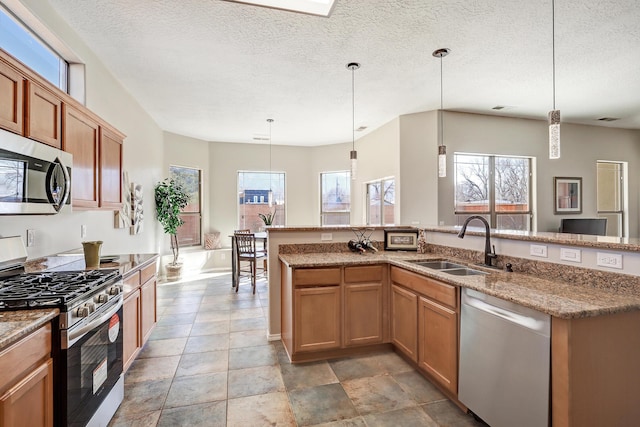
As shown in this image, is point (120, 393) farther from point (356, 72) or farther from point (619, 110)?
point (619, 110)

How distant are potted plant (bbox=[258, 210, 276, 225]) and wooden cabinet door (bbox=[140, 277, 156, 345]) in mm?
3621

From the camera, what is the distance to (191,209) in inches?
254

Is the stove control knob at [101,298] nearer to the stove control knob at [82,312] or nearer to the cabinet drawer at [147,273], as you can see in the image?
the stove control knob at [82,312]

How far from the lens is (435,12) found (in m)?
2.42

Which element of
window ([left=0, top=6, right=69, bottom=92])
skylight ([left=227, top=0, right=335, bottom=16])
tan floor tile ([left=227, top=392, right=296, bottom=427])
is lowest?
tan floor tile ([left=227, top=392, right=296, bottom=427])

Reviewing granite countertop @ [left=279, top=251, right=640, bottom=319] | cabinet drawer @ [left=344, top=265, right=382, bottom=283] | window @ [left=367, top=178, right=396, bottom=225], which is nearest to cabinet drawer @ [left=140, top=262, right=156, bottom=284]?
granite countertop @ [left=279, top=251, right=640, bottom=319]

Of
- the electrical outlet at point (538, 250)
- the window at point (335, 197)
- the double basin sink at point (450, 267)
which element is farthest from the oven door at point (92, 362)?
the window at point (335, 197)

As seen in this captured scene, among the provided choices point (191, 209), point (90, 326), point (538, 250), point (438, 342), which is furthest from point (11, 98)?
point (191, 209)

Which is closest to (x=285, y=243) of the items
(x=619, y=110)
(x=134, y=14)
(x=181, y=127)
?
(x=134, y=14)

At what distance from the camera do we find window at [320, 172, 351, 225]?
23.5 ft

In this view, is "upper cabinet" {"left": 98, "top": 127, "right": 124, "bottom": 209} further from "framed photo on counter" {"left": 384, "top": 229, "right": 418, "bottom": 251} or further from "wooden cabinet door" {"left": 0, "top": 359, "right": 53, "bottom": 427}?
"framed photo on counter" {"left": 384, "top": 229, "right": 418, "bottom": 251}

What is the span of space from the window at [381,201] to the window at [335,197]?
2.81 ft

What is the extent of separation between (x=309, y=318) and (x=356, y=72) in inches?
108

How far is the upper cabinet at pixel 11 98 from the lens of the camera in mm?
1493
